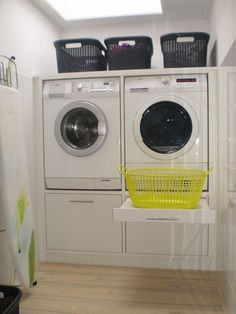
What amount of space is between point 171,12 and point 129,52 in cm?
73

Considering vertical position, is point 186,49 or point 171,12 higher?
point 171,12

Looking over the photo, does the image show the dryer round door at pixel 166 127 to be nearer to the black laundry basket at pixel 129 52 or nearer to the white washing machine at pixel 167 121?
the white washing machine at pixel 167 121

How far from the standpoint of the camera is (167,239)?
2537 millimetres

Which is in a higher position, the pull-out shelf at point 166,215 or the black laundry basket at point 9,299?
the pull-out shelf at point 166,215

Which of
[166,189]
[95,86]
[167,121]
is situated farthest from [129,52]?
[166,189]

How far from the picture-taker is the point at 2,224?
2105 mm

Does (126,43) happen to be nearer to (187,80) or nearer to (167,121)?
(187,80)

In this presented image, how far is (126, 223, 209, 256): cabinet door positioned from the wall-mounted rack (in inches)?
55.6

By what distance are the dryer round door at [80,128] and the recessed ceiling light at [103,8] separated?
104 centimetres

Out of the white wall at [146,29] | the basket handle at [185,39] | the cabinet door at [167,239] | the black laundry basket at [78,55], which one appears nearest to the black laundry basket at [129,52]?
the black laundry basket at [78,55]

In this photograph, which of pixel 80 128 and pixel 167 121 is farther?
pixel 80 128

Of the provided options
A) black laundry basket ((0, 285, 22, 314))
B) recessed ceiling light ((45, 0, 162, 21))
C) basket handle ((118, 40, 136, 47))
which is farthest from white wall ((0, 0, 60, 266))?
basket handle ((118, 40, 136, 47))

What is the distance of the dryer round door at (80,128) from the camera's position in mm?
2549

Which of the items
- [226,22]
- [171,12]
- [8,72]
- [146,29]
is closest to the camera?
[226,22]
